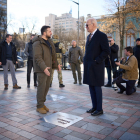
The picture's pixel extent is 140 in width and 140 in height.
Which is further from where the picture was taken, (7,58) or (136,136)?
(7,58)

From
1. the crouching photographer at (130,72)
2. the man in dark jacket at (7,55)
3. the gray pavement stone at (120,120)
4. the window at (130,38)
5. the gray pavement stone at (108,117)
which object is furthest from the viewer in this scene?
the window at (130,38)

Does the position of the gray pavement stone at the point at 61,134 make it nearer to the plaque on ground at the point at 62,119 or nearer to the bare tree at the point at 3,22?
the plaque on ground at the point at 62,119

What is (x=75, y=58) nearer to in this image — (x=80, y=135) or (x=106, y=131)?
(x=106, y=131)

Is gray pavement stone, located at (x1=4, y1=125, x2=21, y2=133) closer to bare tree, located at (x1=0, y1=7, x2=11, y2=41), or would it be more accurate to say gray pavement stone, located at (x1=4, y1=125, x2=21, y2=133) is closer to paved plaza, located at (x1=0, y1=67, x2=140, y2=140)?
paved plaza, located at (x1=0, y1=67, x2=140, y2=140)

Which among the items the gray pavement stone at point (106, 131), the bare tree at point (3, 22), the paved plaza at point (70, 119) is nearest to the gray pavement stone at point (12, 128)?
the paved plaza at point (70, 119)

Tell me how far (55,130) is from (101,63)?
1.67 meters

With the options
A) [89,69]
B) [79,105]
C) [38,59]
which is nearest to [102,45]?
[89,69]

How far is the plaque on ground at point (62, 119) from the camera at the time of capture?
3.63m

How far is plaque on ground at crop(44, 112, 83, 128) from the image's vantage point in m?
3.63

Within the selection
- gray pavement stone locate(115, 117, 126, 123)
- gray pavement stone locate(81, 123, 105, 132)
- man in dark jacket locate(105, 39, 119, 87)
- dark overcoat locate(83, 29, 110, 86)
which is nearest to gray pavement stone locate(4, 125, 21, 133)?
gray pavement stone locate(81, 123, 105, 132)

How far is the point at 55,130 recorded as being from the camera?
3.31m

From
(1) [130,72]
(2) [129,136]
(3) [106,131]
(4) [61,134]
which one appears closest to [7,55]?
(1) [130,72]

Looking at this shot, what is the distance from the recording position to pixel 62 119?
3.87 meters

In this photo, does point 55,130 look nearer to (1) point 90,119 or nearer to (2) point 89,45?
(1) point 90,119
